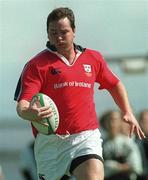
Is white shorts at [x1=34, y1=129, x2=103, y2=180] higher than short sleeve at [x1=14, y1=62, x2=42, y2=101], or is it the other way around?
short sleeve at [x1=14, y1=62, x2=42, y2=101]

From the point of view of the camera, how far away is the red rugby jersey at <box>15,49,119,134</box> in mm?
9258

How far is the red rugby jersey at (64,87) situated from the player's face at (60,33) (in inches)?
7.4

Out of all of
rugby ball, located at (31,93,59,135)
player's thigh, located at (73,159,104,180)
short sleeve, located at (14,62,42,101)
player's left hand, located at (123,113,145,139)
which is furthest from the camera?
player's left hand, located at (123,113,145,139)

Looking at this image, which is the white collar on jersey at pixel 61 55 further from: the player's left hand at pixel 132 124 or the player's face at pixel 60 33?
the player's left hand at pixel 132 124

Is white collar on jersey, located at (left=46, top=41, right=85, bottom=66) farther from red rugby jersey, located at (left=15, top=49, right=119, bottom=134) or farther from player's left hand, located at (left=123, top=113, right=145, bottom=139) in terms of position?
player's left hand, located at (left=123, top=113, right=145, bottom=139)

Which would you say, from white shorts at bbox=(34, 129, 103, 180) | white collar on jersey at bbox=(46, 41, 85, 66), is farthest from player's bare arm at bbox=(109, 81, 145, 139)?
white collar on jersey at bbox=(46, 41, 85, 66)

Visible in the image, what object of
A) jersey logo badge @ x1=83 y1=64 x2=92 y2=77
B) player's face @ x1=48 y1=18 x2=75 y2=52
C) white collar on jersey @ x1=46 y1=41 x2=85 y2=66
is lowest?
jersey logo badge @ x1=83 y1=64 x2=92 y2=77

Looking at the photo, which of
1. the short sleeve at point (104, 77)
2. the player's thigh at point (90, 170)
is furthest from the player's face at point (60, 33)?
the player's thigh at point (90, 170)

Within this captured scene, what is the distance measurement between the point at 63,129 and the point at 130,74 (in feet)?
38.5

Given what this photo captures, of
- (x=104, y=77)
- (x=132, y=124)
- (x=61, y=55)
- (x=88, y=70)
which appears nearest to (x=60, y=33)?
(x=61, y=55)

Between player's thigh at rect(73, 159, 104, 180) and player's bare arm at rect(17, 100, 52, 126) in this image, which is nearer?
player's bare arm at rect(17, 100, 52, 126)

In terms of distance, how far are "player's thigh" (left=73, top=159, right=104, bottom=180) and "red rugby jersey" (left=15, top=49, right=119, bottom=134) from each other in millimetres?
367

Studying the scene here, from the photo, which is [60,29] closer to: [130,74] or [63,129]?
[63,129]

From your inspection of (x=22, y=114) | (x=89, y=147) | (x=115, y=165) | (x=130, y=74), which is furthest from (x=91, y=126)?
(x=130, y=74)
